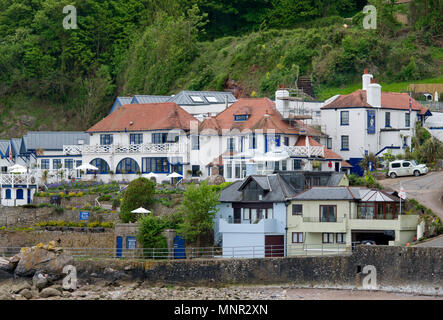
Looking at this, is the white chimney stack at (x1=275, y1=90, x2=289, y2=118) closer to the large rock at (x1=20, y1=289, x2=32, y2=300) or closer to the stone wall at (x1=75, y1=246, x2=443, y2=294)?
the stone wall at (x1=75, y1=246, x2=443, y2=294)

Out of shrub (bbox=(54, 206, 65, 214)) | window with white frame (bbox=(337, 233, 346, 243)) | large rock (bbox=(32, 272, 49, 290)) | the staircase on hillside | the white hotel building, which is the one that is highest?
the staircase on hillside

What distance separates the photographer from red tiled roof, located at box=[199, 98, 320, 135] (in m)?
78.4

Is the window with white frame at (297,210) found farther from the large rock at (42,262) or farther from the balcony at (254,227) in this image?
the large rock at (42,262)

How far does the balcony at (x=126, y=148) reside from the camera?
82.3 m

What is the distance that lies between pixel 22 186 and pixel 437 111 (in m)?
35.2

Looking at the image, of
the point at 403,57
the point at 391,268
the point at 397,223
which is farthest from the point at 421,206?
the point at 403,57

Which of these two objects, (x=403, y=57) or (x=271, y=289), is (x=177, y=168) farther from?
(x=403, y=57)

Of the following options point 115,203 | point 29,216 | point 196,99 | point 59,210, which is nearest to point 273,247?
point 115,203

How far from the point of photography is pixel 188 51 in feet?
356

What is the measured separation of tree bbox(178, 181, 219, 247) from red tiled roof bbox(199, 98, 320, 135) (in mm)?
11465

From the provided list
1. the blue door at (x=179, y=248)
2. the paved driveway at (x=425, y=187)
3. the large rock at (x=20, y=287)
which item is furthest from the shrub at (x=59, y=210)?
the paved driveway at (x=425, y=187)

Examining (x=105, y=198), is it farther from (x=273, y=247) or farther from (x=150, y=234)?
(x=273, y=247)

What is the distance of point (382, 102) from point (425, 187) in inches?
537

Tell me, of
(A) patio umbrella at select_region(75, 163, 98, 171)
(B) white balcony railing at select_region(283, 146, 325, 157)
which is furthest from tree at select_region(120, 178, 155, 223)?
(B) white balcony railing at select_region(283, 146, 325, 157)
